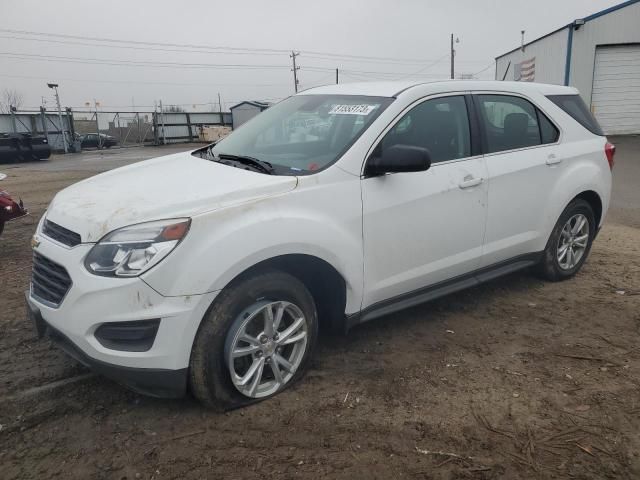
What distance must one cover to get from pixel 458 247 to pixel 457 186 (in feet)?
1.44

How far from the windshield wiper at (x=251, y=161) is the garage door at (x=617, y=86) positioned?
2050 centimetres

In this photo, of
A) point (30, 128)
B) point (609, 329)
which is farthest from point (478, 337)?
point (30, 128)

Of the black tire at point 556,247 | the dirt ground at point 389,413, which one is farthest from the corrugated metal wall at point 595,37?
the dirt ground at point 389,413

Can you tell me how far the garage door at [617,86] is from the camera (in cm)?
2022

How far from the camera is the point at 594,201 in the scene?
16.3 ft

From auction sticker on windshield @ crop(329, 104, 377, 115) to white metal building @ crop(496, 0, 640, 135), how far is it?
19.8 meters

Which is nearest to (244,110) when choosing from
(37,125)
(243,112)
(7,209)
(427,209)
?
(243,112)

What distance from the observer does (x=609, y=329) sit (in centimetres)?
401

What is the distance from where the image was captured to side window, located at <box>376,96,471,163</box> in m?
3.51

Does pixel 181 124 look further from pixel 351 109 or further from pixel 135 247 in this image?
pixel 135 247

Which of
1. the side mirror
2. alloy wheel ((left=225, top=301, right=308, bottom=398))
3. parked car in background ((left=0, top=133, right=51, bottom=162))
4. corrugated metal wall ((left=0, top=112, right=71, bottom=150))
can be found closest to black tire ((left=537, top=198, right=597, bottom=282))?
the side mirror

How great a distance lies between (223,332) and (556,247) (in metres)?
3.35

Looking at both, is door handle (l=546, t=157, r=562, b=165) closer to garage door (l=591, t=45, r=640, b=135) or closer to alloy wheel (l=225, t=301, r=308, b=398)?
alloy wheel (l=225, t=301, r=308, b=398)

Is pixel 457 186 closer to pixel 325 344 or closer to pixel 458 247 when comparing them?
pixel 458 247
